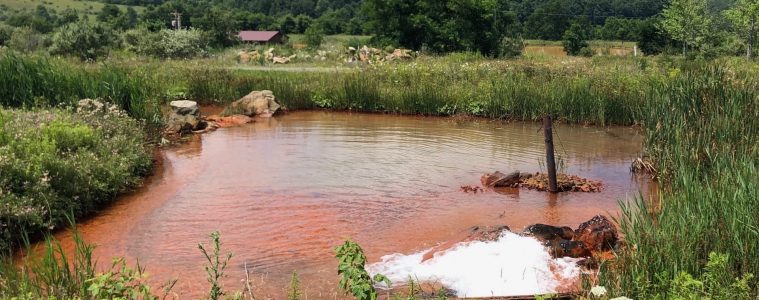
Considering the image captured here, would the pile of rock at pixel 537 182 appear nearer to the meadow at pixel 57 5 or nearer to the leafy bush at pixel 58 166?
the leafy bush at pixel 58 166

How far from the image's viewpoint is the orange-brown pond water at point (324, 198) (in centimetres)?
685

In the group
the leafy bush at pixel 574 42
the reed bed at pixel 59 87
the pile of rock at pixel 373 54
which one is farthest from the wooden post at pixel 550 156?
the leafy bush at pixel 574 42

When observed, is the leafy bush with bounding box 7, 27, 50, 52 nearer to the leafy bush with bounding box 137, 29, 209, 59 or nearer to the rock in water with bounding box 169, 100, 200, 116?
the leafy bush with bounding box 137, 29, 209, 59

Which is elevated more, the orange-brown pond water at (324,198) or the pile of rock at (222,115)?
the pile of rock at (222,115)

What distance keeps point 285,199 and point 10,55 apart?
24.9 ft

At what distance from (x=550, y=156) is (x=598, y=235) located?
107 inches

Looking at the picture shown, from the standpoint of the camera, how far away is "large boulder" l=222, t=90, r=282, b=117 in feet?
57.3

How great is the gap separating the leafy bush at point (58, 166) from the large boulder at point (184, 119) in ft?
12.4

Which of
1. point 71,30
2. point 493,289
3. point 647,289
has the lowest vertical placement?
point 493,289

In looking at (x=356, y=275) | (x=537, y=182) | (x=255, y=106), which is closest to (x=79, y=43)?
(x=255, y=106)

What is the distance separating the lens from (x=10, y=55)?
12.8 meters

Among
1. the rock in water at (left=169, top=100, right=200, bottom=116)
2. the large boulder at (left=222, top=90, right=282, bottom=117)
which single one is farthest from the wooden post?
the large boulder at (left=222, top=90, right=282, bottom=117)

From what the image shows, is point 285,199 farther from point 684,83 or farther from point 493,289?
point 684,83

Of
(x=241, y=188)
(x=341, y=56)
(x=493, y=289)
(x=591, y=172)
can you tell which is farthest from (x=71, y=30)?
(x=493, y=289)
